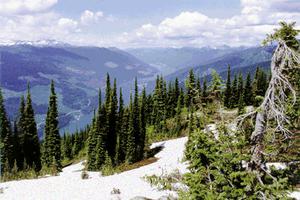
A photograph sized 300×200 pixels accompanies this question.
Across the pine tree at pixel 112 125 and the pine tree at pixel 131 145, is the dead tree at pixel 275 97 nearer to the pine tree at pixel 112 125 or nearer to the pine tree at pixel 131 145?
the pine tree at pixel 131 145

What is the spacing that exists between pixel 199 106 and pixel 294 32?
11.4 ft

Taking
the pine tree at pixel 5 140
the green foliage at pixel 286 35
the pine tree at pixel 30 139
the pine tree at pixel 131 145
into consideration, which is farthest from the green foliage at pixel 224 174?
the pine tree at pixel 5 140

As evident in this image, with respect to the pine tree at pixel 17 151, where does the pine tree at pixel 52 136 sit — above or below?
above

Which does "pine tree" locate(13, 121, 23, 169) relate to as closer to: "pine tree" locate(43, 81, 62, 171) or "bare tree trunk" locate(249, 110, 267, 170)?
"pine tree" locate(43, 81, 62, 171)

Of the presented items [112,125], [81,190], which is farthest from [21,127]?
[81,190]

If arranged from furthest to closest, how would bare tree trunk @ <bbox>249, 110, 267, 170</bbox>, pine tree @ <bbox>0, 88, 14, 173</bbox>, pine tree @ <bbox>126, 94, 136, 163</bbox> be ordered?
pine tree @ <bbox>126, 94, 136, 163</bbox> → pine tree @ <bbox>0, 88, 14, 173</bbox> → bare tree trunk @ <bbox>249, 110, 267, 170</bbox>

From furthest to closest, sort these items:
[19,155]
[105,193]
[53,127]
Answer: [19,155]
[53,127]
[105,193]

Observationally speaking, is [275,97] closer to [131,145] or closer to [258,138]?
[258,138]

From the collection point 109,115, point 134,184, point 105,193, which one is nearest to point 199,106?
point 105,193

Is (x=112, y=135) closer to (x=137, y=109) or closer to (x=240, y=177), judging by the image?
(x=137, y=109)

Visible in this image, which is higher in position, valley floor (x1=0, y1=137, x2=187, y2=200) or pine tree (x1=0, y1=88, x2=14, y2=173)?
valley floor (x1=0, y1=137, x2=187, y2=200)

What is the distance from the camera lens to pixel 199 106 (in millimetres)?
11734

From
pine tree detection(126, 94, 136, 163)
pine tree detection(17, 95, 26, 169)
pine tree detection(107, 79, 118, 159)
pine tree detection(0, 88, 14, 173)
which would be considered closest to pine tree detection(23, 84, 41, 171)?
pine tree detection(17, 95, 26, 169)

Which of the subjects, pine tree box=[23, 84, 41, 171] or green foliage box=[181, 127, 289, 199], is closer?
green foliage box=[181, 127, 289, 199]
